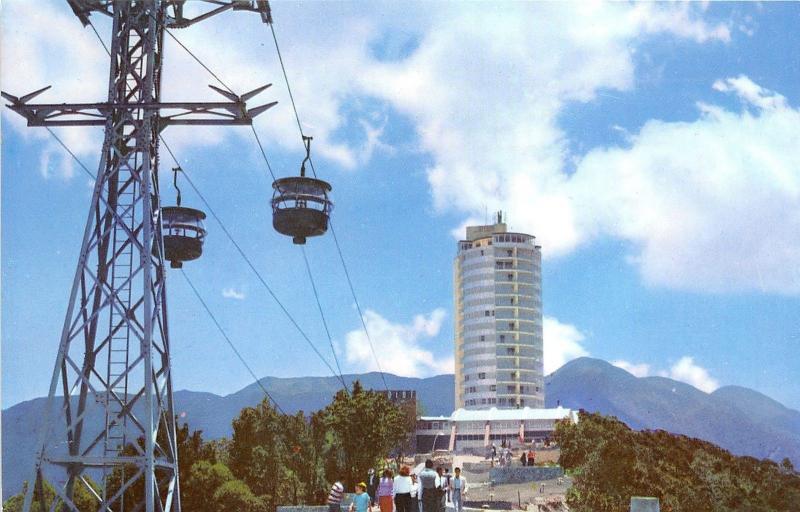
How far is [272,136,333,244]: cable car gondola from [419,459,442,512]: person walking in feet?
31.3

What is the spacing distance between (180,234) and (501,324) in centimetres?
15916

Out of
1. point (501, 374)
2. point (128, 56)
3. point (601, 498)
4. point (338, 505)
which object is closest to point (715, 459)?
point (601, 498)

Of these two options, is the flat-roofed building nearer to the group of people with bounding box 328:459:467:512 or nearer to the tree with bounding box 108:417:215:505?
the tree with bounding box 108:417:215:505

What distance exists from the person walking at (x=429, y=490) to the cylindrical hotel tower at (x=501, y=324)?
162 metres

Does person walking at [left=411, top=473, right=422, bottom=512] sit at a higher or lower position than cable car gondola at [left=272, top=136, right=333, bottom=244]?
lower

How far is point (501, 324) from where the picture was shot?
7293 inches

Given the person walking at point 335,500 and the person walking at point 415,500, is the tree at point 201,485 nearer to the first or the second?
the person walking at point 335,500

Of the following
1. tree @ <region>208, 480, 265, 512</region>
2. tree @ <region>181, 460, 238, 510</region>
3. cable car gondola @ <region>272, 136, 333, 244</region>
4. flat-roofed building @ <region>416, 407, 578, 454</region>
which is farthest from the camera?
flat-roofed building @ <region>416, 407, 578, 454</region>

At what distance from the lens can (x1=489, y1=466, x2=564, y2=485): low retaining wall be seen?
63.4 metres

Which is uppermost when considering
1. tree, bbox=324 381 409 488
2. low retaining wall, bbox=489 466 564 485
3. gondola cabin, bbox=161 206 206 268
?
gondola cabin, bbox=161 206 206 268

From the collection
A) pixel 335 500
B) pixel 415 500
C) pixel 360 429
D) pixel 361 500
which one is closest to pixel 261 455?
pixel 360 429

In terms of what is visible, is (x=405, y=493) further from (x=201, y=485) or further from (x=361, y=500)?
(x=201, y=485)

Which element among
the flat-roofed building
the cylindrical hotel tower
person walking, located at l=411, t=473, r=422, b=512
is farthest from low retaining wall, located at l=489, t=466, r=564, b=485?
the cylindrical hotel tower

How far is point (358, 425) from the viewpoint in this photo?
50.1m
